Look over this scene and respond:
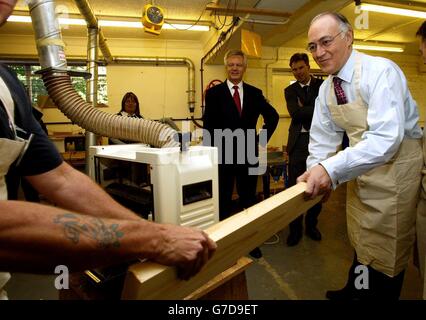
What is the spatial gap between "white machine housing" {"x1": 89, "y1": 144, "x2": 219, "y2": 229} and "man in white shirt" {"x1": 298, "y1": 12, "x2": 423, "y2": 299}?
42 cm

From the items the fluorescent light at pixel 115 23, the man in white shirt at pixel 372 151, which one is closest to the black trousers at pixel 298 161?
the man in white shirt at pixel 372 151

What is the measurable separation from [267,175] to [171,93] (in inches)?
119

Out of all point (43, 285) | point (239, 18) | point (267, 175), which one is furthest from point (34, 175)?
point (239, 18)

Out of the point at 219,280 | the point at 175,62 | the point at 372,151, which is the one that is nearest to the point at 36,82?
the point at 175,62

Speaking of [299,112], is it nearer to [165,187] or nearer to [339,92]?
[339,92]

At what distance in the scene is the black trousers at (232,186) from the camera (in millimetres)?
2375

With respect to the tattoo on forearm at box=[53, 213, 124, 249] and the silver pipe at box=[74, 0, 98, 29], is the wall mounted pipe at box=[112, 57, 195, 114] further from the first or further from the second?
the tattoo on forearm at box=[53, 213, 124, 249]

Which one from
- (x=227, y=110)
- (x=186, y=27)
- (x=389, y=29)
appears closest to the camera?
(x=227, y=110)

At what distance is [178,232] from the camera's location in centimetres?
59

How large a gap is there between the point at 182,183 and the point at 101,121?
2.03 feet

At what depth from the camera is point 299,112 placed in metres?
2.60

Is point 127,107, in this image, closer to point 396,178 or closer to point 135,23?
point 135,23

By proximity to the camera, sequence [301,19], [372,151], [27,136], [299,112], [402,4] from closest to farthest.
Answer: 1. [27,136]
2. [372,151]
3. [299,112]
4. [402,4]
5. [301,19]

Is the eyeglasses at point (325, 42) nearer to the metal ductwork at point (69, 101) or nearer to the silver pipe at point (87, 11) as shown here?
the metal ductwork at point (69, 101)
